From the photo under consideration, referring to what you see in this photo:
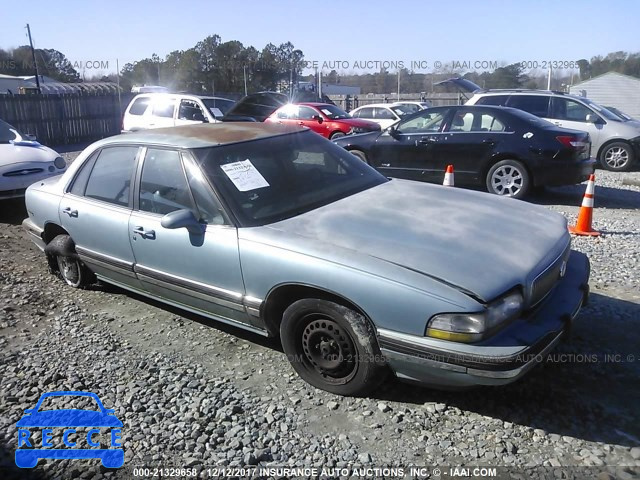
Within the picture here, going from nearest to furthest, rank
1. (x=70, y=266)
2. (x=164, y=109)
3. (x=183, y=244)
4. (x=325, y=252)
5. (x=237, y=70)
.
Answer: (x=325, y=252)
(x=183, y=244)
(x=70, y=266)
(x=164, y=109)
(x=237, y=70)

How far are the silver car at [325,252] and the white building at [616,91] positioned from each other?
2693cm

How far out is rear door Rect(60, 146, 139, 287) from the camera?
4.00 m

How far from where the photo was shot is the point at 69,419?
297 cm

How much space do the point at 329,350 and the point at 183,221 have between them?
124 cm

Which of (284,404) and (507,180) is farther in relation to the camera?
(507,180)

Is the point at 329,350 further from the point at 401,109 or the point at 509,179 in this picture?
the point at 401,109

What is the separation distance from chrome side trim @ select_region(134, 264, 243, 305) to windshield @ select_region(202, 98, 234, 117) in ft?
32.2

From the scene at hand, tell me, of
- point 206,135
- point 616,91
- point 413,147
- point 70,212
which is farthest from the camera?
point 616,91

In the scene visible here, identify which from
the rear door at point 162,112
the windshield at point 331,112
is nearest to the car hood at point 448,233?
the rear door at point 162,112

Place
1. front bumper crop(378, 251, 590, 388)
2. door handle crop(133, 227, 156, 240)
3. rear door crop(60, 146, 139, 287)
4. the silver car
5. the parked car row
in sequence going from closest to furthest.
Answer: front bumper crop(378, 251, 590, 388) < the silver car < door handle crop(133, 227, 156, 240) < rear door crop(60, 146, 139, 287) < the parked car row

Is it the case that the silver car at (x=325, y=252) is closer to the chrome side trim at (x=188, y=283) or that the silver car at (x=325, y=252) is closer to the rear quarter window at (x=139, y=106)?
the chrome side trim at (x=188, y=283)

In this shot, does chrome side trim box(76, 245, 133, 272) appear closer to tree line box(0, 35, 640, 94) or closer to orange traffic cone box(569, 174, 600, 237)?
orange traffic cone box(569, 174, 600, 237)

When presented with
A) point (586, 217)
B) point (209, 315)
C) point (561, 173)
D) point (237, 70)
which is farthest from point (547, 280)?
point (237, 70)

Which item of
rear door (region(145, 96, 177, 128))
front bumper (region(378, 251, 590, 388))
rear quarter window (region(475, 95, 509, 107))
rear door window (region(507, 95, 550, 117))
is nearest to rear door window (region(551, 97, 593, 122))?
rear door window (region(507, 95, 550, 117))
